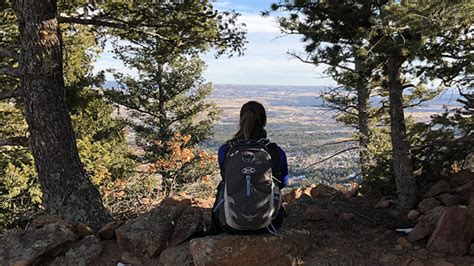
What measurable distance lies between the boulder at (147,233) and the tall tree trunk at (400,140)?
3045mm

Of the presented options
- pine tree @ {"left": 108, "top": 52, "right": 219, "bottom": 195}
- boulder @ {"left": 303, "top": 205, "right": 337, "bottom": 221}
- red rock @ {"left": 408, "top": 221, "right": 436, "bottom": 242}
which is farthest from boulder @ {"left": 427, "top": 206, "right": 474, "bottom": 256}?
pine tree @ {"left": 108, "top": 52, "right": 219, "bottom": 195}

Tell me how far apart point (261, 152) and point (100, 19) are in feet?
13.0

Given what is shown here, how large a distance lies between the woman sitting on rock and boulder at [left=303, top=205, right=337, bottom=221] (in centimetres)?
117

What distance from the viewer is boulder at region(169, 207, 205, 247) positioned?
15.0 ft

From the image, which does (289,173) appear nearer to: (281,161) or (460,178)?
(281,161)

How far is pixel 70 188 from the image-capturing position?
5371 mm

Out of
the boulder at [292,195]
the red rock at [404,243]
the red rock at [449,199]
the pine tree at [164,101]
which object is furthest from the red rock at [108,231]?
the pine tree at [164,101]

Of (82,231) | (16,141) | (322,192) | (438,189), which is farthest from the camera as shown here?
(322,192)

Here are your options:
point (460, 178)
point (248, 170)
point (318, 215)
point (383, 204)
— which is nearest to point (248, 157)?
point (248, 170)

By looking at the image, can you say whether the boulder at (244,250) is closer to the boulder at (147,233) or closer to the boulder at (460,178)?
the boulder at (147,233)

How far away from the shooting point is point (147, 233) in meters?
4.57

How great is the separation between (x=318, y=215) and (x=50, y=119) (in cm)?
353

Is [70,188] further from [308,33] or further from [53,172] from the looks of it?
[308,33]

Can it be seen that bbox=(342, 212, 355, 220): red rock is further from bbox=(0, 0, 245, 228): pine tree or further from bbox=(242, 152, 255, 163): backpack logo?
bbox=(0, 0, 245, 228): pine tree
